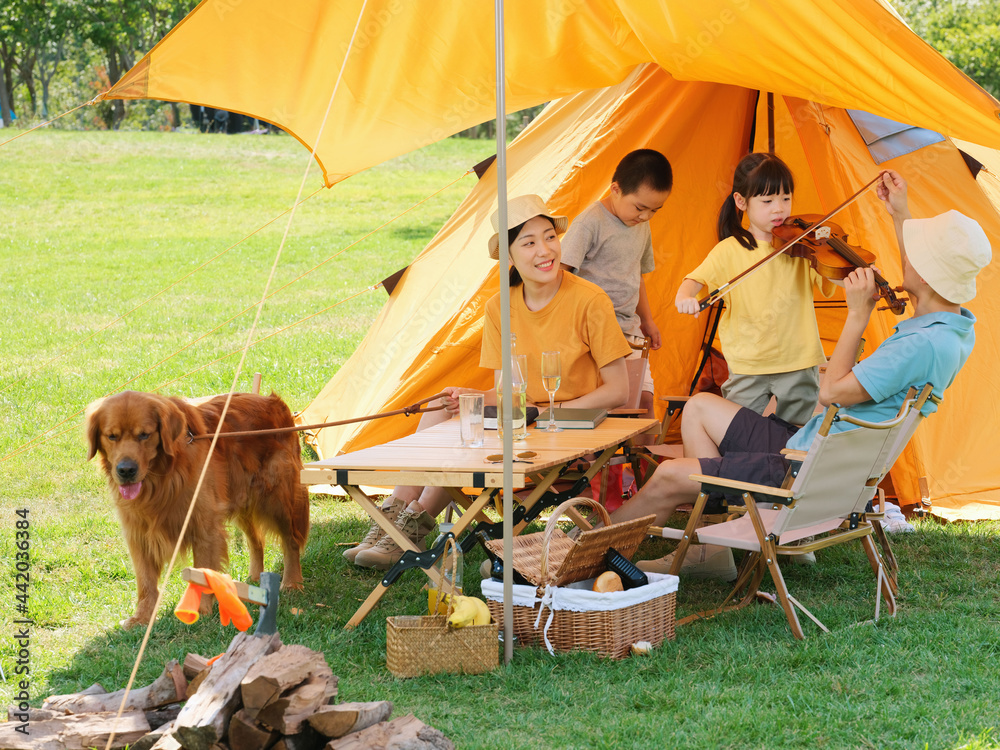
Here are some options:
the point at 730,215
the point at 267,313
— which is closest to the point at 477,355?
the point at 730,215

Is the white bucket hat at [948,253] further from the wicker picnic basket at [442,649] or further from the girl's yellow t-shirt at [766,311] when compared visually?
the wicker picnic basket at [442,649]

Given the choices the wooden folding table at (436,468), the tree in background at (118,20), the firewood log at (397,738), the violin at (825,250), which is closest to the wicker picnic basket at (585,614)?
the wooden folding table at (436,468)

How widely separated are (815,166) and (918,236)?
6.52 ft

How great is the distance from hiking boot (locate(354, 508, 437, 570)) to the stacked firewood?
157 cm

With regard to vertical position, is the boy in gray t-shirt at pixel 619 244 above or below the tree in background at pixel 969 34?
below

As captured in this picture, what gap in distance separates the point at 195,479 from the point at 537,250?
1563mm

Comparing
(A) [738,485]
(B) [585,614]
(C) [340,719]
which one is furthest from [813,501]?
(C) [340,719]

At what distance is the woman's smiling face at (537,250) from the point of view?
407 cm

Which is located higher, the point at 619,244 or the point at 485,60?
the point at 485,60

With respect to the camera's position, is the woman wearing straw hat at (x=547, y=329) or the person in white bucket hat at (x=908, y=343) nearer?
the person in white bucket hat at (x=908, y=343)

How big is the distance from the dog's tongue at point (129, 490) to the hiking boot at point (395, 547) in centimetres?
108

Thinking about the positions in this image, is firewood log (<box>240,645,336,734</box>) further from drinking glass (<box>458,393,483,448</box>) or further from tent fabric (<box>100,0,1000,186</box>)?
tent fabric (<box>100,0,1000,186</box>)

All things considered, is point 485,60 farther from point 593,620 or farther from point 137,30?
point 137,30

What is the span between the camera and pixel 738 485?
344 centimetres
